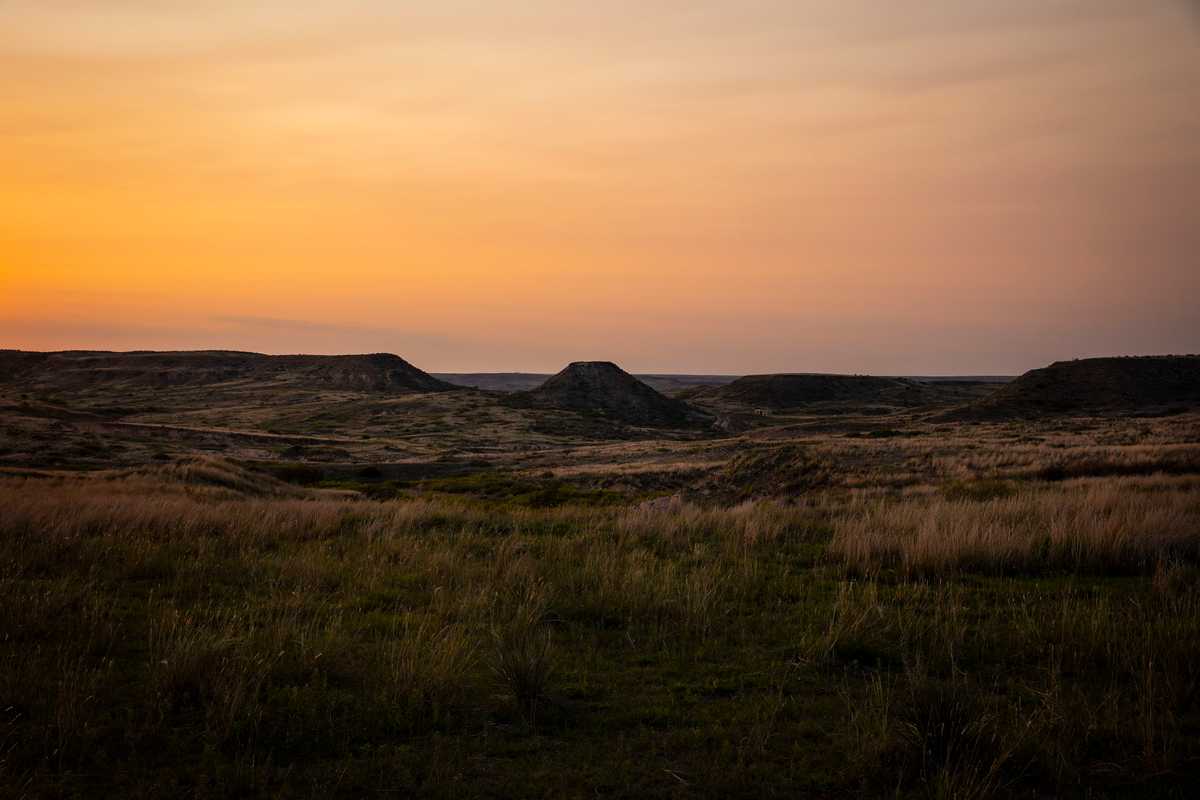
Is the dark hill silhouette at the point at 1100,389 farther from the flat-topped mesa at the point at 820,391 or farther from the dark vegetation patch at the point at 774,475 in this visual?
the dark vegetation patch at the point at 774,475

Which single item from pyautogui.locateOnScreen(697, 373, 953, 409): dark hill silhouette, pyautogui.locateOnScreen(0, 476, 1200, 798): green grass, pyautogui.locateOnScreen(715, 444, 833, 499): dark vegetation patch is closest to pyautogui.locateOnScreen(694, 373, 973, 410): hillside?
pyautogui.locateOnScreen(697, 373, 953, 409): dark hill silhouette

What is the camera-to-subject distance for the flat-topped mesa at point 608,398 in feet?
374

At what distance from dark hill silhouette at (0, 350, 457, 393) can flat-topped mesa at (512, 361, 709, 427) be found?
38.8 m

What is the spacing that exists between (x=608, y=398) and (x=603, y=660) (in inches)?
4430

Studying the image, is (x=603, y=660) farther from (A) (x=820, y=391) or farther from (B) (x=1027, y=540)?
(A) (x=820, y=391)

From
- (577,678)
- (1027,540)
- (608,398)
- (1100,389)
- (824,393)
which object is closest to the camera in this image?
(577,678)

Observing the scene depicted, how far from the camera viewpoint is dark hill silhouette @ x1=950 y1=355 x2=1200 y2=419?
80.2 m

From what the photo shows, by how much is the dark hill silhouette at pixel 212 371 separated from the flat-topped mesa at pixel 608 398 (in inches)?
1526

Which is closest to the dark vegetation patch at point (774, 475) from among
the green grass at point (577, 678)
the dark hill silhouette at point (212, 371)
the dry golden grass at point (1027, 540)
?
the dry golden grass at point (1027, 540)

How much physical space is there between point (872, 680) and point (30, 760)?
5.64 meters

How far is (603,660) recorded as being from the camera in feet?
20.2

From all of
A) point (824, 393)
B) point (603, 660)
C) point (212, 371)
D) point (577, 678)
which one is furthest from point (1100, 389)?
point (212, 371)

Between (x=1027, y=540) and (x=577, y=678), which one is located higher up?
(x=1027, y=540)

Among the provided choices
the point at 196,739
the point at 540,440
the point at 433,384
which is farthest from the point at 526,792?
the point at 433,384
